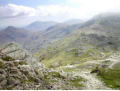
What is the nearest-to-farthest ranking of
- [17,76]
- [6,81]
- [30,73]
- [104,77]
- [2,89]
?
[2,89], [6,81], [17,76], [30,73], [104,77]

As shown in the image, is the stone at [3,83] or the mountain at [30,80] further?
the mountain at [30,80]

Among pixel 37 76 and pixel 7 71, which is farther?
pixel 37 76

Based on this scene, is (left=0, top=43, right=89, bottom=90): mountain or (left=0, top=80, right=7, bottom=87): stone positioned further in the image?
(left=0, top=43, right=89, bottom=90): mountain

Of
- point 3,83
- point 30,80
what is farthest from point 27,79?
point 3,83

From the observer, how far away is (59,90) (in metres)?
38.5

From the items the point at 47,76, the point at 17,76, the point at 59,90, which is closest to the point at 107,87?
the point at 59,90

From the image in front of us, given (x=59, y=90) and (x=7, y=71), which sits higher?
(x=7, y=71)

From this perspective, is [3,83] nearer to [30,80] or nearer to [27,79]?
[27,79]

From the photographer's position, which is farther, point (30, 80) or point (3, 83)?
point (30, 80)

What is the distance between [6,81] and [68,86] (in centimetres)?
1580

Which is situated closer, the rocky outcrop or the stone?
the stone

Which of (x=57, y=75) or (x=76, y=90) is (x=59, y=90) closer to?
(x=76, y=90)

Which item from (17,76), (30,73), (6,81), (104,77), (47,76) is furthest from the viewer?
(104,77)

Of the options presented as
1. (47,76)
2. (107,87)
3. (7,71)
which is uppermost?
(7,71)
